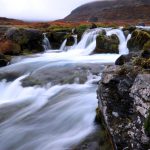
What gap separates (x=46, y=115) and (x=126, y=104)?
12.3ft

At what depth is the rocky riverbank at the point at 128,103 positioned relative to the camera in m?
6.30

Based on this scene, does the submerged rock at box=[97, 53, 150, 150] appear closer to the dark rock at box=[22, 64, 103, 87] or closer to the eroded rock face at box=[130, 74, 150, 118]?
the eroded rock face at box=[130, 74, 150, 118]

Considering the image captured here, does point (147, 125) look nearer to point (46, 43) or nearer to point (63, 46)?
point (63, 46)

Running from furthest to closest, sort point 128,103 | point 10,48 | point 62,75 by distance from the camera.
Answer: point 10,48
point 62,75
point 128,103

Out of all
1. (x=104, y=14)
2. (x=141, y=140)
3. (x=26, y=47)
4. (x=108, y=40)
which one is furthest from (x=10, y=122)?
(x=104, y=14)

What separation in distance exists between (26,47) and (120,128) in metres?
18.6

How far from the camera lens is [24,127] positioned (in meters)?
9.65

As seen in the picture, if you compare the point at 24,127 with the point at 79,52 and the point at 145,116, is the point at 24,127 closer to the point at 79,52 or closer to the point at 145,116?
the point at 145,116

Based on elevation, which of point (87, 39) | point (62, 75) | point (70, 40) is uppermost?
point (62, 75)

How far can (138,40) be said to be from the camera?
66.9ft

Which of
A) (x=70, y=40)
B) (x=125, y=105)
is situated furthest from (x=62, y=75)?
(x=70, y=40)

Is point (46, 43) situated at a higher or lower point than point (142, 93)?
lower

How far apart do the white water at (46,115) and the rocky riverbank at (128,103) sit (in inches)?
55.4

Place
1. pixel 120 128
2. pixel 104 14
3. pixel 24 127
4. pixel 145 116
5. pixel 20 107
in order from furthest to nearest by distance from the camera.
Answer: pixel 104 14 → pixel 20 107 → pixel 24 127 → pixel 120 128 → pixel 145 116
